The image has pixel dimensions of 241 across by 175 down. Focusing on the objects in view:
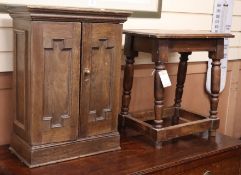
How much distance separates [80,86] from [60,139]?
200mm

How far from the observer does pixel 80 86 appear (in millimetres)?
1326

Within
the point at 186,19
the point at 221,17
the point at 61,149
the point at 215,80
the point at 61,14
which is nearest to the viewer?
the point at 61,14

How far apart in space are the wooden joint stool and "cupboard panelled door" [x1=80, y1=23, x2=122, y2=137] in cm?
16

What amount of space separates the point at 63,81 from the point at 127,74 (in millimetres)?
461

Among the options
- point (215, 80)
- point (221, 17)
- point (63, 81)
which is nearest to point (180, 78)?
point (215, 80)

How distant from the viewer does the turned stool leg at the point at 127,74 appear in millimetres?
1640

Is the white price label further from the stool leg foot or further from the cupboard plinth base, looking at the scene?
the cupboard plinth base

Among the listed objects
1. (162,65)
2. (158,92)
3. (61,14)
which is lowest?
(158,92)

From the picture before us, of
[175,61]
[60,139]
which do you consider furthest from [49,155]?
[175,61]

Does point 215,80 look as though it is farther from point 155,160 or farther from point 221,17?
point 221,17

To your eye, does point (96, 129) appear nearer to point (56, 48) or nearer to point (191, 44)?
point (56, 48)

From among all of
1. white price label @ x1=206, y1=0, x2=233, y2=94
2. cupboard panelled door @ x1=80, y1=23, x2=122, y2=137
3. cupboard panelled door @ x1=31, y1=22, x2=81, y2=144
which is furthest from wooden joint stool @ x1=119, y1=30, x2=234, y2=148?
→ white price label @ x1=206, y1=0, x2=233, y2=94

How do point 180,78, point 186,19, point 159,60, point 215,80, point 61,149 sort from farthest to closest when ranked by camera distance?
point 186,19 < point 180,78 < point 215,80 < point 159,60 < point 61,149

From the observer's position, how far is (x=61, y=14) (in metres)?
1.21
